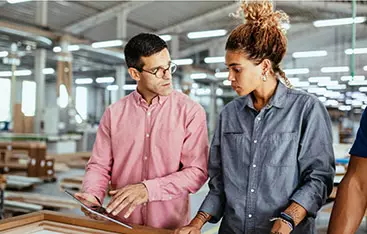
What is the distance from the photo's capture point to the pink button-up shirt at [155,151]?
172cm

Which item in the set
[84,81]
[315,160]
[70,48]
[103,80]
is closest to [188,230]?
[315,160]

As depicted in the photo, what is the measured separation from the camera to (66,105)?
42.0 feet

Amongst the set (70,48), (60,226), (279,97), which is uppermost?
(70,48)

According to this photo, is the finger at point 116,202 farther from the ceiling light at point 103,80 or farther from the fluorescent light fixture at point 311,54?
the ceiling light at point 103,80

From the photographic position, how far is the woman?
55.2 inches

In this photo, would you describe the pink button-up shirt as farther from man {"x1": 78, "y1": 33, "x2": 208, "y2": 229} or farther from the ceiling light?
the ceiling light

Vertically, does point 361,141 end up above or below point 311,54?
below

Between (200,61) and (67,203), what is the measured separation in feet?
31.2

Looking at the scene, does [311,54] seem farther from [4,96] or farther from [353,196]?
[4,96]

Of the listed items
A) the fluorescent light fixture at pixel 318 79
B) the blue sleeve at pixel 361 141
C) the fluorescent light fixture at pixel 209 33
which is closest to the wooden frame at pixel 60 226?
the blue sleeve at pixel 361 141

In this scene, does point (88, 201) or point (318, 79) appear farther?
point (318, 79)

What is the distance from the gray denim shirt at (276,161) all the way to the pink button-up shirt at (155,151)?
0.66 feet

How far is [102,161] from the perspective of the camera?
6.07 ft

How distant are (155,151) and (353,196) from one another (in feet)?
2.55
